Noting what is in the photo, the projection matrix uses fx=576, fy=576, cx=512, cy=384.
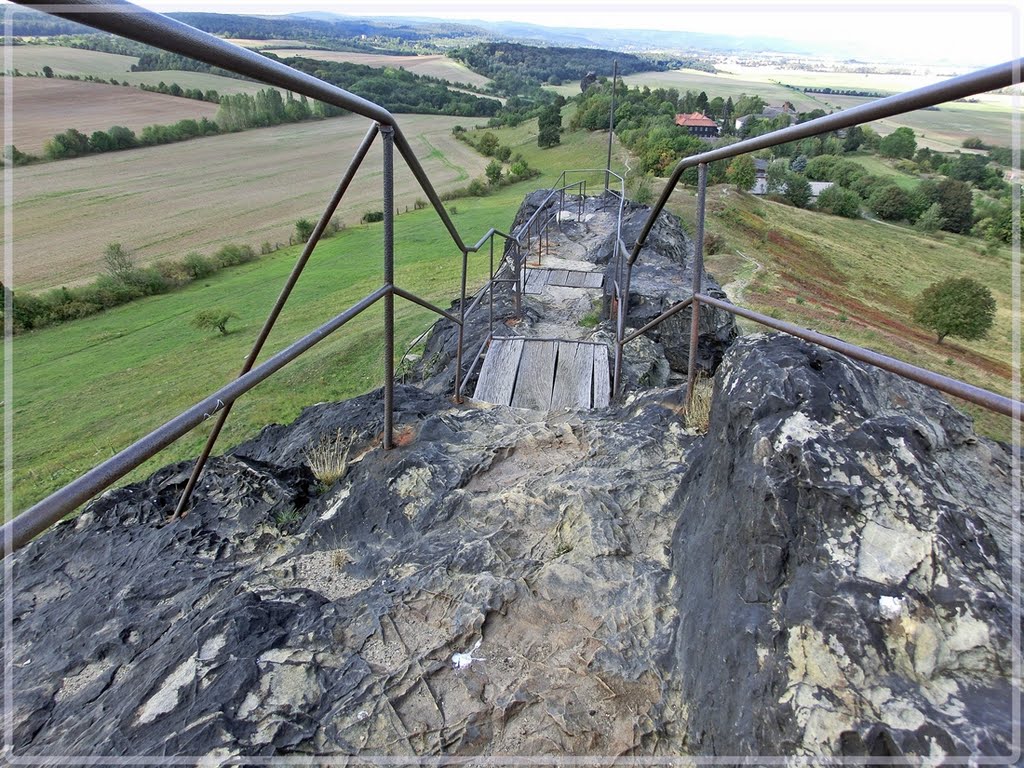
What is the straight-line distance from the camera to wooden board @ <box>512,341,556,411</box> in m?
4.62

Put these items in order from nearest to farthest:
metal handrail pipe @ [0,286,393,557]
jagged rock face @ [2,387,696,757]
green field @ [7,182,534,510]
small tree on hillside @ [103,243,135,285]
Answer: metal handrail pipe @ [0,286,393,557] → jagged rock face @ [2,387,696,757] → green field @ [7,182,534,510] → small tree on hillside @ [103,243,135,285]

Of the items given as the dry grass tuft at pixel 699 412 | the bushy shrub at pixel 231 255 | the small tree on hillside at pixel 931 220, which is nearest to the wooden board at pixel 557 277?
A: the dry grass tuft at pixel 699 412

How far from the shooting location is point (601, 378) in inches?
188

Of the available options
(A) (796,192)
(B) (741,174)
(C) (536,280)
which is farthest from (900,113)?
(A) (796,192)

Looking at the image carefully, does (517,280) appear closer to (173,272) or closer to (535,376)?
(535,376)

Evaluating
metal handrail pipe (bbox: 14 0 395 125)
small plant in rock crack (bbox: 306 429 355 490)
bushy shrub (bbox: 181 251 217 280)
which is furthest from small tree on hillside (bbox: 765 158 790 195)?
metal handrail pipe (bbox: 14 0 395 125)

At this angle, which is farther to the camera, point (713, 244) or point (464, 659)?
point (713, 244)

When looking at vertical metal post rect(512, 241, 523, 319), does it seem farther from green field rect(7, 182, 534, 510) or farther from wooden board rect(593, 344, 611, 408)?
green field rect(7, 182, 534, 510)

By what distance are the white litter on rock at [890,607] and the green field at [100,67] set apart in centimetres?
4118

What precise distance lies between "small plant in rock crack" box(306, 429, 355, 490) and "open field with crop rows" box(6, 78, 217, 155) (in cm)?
4453

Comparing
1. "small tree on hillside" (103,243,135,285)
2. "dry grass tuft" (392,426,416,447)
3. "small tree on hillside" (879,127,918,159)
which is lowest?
"small tree on hillside" (103,243,135,285)

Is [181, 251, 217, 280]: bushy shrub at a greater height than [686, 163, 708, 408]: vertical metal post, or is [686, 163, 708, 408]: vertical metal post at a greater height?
[686, 163, 708, 408]: vertical metal post

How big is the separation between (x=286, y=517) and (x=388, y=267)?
46.8 inches

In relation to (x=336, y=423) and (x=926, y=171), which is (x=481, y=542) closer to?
(x=336, y=423)
